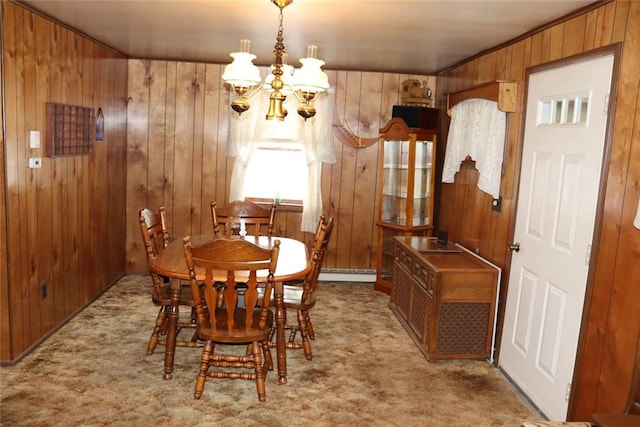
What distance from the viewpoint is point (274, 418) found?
Answer: 9.67 feet

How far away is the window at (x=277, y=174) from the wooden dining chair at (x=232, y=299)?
2662mm

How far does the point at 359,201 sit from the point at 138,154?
7.67ft

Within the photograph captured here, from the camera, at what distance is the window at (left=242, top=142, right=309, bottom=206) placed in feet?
19.2

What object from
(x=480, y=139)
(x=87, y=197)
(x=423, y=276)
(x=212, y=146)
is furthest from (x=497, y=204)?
(x=87, y=197)

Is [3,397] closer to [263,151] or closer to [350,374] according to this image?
[350,374]

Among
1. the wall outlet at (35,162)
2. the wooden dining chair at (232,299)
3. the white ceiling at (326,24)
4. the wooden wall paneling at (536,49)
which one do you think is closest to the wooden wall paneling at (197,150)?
the white ceiling at (326,24)

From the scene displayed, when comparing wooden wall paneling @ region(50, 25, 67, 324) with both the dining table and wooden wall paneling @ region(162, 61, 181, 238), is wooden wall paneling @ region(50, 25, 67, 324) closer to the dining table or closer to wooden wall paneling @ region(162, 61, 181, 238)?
the dining table

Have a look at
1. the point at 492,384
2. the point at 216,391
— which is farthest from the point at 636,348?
the point at 216,391

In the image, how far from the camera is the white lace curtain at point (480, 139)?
3.84m

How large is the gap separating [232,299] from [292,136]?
3103 millimetres

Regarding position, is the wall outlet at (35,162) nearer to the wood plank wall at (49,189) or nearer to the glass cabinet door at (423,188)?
the wood plank wall at (49,189)

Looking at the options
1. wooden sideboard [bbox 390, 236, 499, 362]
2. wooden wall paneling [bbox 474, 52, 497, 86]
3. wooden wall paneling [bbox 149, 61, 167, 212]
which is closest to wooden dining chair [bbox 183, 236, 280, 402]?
wooden sideboard [bbox 390, 236, 499, 362]

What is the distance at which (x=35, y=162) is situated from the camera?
3.62 meters

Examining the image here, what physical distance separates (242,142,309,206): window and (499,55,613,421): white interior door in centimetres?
278
